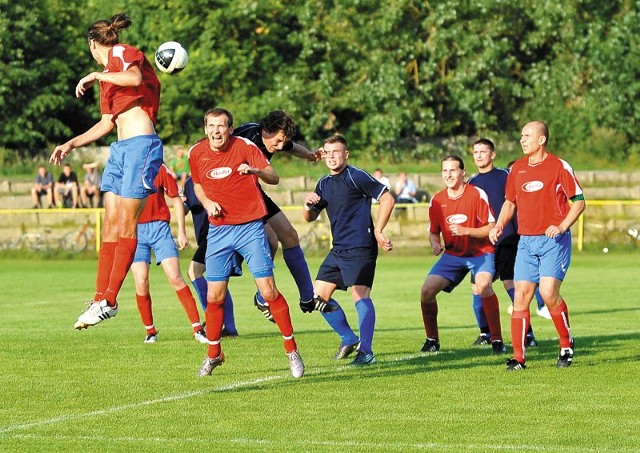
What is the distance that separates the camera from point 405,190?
3419 centimetres

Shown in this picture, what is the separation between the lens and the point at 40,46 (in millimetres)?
41219

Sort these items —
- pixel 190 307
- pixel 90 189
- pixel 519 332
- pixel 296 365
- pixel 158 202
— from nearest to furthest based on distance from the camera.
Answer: pixel 296 365 < pixel 519 332 < pixel 190 307 < pixel 158 202 < pixel 90 189

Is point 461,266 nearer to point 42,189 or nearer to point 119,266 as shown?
point 119,266

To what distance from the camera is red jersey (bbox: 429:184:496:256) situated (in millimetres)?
12781

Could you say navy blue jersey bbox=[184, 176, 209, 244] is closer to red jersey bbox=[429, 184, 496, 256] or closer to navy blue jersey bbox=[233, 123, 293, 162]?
navy blue jersey bbox=[233, 123, 293, 162]

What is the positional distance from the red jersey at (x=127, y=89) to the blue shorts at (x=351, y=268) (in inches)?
93.7

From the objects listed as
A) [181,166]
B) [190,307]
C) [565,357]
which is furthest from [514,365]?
[181,166]

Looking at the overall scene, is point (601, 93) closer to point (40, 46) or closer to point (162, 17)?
point (162, 17)

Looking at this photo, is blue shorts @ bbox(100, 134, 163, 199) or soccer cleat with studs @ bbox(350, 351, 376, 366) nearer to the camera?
blue shorts @ bbox(100, 134, 163, 199)

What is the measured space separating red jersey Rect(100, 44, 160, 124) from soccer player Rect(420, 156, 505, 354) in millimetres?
3400

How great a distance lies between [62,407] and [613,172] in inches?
1176

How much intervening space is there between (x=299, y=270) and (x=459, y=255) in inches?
65.3

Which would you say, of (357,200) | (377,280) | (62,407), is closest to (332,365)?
(357,200)

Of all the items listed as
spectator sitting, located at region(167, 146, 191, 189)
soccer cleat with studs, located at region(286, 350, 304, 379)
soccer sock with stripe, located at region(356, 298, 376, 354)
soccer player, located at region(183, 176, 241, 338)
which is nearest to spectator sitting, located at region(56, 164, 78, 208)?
spectator sitting, located at region(167, 146, 191, 189)
